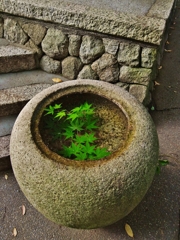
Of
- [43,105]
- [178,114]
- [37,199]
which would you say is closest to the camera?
[37,199]

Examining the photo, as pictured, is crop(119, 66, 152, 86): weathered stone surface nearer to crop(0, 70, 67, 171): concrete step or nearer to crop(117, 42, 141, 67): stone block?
crop(117, 42, 141, 67): stone block

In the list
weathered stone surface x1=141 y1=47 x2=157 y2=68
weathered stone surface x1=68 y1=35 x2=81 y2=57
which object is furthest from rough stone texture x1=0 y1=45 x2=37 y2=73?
weathered stone surface x1=141 y1=47 x2=157 y2=68

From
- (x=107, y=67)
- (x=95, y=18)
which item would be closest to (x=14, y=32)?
(x=95, y=18)

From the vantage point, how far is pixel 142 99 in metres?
2.83

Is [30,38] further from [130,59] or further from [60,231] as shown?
[60,231]

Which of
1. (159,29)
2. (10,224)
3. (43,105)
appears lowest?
(10,224)

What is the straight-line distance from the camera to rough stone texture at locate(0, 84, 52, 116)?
2.59 m

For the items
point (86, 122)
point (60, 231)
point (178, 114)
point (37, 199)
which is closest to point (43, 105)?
point (86, 122)

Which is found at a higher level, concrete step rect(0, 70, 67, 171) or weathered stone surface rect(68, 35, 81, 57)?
weathered stone surface rect(68, 35, 81, 57)

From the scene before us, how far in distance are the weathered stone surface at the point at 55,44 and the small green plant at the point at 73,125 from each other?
0.95 metres

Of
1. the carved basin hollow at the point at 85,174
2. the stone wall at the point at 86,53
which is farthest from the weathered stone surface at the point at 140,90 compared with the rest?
the carved basin hollow at the point at 85,174

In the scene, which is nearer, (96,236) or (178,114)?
(96,236)

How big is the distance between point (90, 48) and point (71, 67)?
1.08ft

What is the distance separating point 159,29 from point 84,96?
0.94 m
